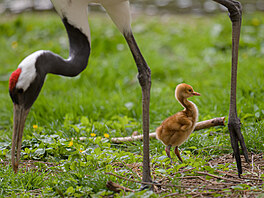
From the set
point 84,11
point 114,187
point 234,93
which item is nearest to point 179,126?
point 234,93

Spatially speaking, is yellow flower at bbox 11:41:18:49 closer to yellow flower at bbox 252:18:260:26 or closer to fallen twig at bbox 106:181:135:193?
yellow flower at bbox 252:18:260:26

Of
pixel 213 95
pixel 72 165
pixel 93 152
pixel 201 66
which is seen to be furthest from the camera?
pixel 201 66

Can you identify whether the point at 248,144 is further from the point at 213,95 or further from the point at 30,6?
the point at 30,6

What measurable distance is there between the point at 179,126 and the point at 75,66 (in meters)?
1.11

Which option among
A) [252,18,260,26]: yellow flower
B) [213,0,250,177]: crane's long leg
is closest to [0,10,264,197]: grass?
[252,18,260,26]: yellow flower

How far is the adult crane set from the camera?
293 cm

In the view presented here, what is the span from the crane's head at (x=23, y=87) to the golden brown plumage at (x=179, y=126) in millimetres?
1270

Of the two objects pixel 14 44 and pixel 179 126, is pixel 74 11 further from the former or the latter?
pixel 14 44

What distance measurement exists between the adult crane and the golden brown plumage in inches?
13.2

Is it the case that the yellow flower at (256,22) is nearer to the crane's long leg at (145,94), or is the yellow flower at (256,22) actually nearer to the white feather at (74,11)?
the crane's long leg at (145,94)

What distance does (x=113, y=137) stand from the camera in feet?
14.5

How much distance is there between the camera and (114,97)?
559 centimetres

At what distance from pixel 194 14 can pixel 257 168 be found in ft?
25.5

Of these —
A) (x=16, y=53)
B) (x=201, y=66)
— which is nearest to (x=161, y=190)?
(x=201, y=66)
